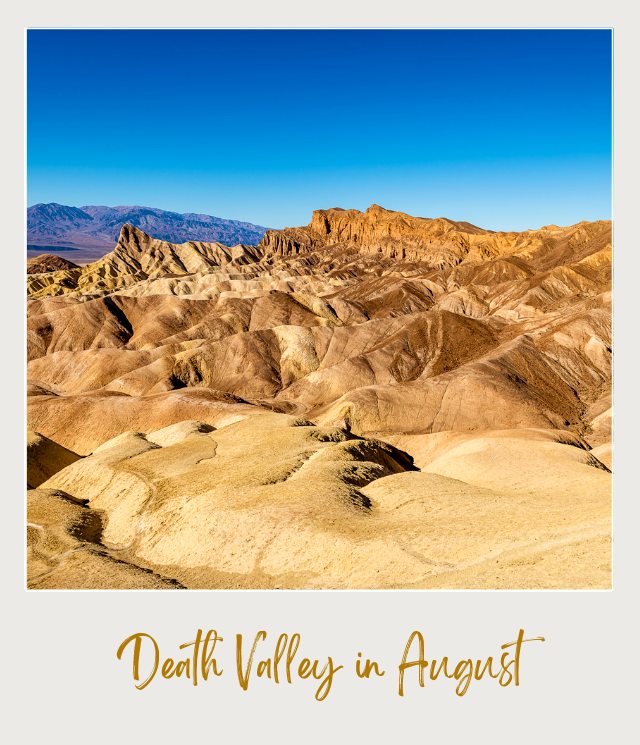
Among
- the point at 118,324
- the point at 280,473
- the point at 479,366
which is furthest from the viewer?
the point at 118,324

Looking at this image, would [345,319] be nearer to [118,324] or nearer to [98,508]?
[118,324]

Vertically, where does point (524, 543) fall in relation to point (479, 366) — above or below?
below

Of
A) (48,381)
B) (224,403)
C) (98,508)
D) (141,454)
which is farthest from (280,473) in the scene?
(48,381)

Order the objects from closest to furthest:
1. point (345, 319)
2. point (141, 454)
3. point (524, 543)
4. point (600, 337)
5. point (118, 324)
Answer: point (524, 543)
point (141, 454)
point (600, 337)
point (118, 324)
point (345, 319)

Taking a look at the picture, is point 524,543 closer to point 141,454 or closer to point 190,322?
point 141,454

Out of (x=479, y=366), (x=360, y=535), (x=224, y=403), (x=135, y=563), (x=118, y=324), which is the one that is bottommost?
(x=135, y=563)

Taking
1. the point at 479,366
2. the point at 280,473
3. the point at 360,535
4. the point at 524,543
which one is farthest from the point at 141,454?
the point at 479,366

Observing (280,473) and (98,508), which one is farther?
(98,508)
